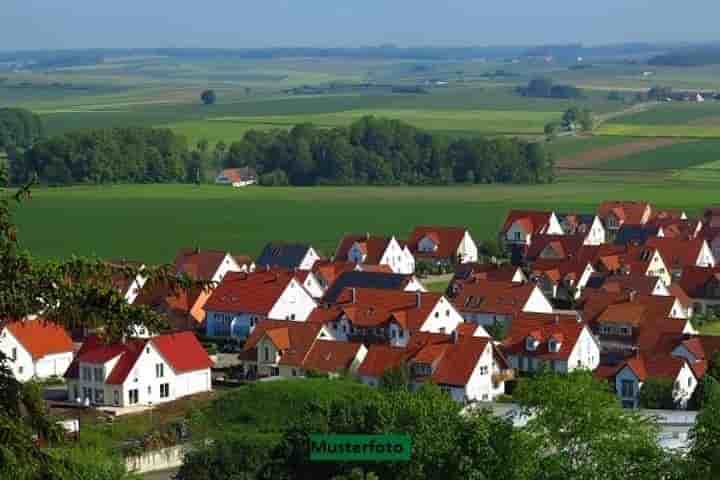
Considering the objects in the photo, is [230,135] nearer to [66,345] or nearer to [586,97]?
[586,97]

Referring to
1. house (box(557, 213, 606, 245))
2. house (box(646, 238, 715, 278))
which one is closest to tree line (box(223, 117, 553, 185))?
house (box(557, 213, 606, 245))

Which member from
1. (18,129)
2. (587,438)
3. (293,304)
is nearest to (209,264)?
(293,304)

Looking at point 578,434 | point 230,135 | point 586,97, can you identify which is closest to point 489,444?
point 578,434

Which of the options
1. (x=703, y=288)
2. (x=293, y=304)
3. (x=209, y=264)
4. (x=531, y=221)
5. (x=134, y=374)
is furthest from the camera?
(x=531, y=221)

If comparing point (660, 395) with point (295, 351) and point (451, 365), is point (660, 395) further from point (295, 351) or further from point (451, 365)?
point (295, 351)

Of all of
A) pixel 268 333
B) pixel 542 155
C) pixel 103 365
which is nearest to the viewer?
pixel 103 365

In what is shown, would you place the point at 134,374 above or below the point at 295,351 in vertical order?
above

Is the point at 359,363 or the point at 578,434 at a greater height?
the point at 578,434
